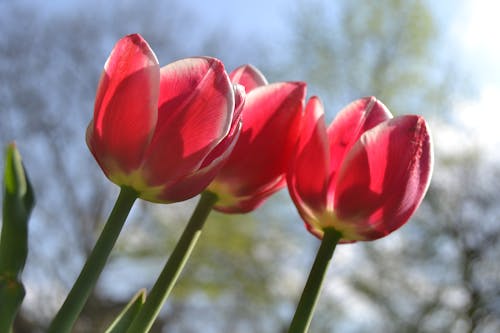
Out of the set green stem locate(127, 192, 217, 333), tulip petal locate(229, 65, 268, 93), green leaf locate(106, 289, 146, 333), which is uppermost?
tulip petal locate(229, 65, 268, 93)

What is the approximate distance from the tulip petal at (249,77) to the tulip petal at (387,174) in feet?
0.21

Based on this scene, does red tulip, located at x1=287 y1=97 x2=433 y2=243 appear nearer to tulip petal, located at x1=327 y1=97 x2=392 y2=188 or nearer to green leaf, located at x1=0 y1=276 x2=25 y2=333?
tulip petal, located at x1=327 y1=97 x2=392 y2=188

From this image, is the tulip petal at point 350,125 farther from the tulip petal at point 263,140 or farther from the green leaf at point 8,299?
the green leaf at point 8,299

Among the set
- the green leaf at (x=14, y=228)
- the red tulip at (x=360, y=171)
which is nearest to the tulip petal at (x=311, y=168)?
the red tulip at (x=360, y=171)

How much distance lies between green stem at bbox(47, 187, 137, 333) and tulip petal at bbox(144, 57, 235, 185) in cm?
2

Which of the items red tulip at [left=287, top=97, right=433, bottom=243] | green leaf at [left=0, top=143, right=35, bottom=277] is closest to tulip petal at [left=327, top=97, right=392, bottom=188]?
red tulip at [left=287, top=97, right=433, bottom=243]

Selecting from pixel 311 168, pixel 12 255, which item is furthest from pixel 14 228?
pixel 311 168

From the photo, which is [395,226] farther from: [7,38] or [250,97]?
[7,38]

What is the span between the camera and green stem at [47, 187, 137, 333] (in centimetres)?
24

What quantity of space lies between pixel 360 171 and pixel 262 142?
4cm

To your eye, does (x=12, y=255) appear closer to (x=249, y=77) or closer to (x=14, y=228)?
(x=14, y=228)

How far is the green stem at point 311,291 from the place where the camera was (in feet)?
0.88

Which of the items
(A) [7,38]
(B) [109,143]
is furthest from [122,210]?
(A) [7,38]

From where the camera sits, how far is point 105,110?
26 centimetres
